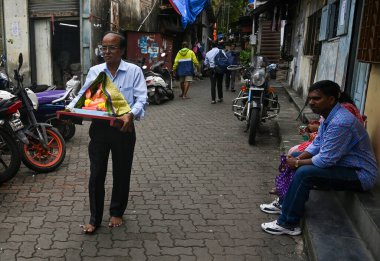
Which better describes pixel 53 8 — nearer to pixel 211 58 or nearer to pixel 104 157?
pixel 211 58

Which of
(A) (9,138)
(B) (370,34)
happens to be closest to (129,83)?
(A) (9,138)

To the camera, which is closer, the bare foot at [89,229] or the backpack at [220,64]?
the bare foot at [89,229]

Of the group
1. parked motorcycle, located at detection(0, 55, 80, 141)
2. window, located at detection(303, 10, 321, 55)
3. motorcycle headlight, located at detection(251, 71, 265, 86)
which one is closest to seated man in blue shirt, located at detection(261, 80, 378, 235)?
motorcycle headlight, located at detection(251, 71, 265, 86)

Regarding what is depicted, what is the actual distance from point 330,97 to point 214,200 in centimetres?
174

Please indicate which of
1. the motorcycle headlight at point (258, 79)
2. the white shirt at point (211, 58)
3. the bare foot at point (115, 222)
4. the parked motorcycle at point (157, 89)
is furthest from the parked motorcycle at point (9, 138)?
the white shirt at point (211, 58)

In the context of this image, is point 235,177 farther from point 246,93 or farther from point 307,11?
point 307,11

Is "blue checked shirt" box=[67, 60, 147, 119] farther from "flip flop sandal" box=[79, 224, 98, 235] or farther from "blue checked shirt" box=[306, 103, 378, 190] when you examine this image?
"blue checked shirt" box=[306, 103, 378, 190]

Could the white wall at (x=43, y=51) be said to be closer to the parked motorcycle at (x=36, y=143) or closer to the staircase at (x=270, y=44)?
the parked motorcycle at (x=36, y=143)

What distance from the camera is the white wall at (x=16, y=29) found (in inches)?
446

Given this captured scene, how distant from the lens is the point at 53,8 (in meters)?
11.3

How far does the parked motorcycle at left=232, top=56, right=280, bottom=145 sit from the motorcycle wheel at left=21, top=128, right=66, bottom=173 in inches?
123

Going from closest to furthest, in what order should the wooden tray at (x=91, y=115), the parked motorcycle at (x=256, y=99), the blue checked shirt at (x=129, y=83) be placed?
the wooden tray at (x=91, y=115), the blue checked shirt at (x=129, y=83), the parked motorcycle at (x=256, y=99)

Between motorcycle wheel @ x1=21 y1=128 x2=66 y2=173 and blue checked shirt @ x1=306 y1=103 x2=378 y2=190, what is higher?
blue checked shirt @ x1=306 y1=103 x2=378 y2=190

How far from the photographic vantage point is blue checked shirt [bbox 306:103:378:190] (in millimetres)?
3139
